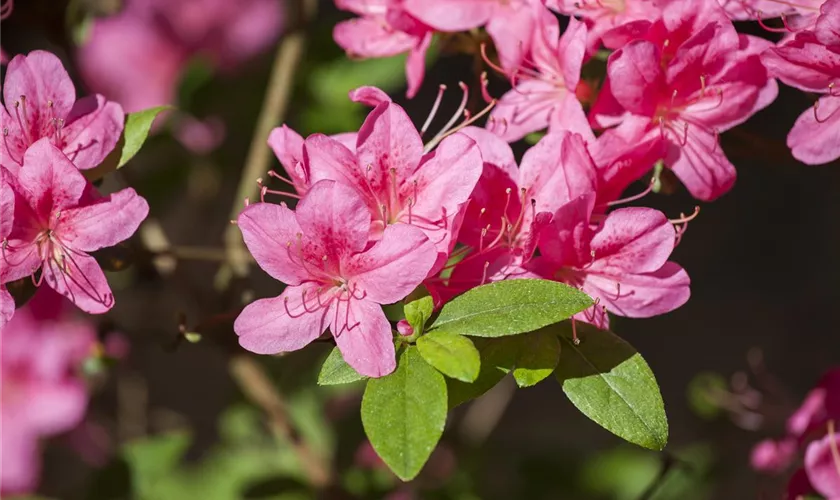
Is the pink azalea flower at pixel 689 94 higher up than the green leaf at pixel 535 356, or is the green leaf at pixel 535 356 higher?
the pink azalea flower at pixel 689 94

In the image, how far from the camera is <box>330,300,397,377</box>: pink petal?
809 mm

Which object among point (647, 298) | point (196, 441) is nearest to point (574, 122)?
point (647, 298)

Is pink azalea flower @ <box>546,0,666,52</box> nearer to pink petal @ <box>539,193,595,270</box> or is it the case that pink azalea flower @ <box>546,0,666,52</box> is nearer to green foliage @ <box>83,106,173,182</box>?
pink petal @ <box>539,193,595,270</box>

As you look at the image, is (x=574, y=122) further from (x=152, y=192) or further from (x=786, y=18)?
(x=152, y=192)

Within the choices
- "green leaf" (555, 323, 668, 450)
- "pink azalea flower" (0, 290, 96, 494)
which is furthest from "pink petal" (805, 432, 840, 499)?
"pink azalea flower" (0, 290, 96, 494)

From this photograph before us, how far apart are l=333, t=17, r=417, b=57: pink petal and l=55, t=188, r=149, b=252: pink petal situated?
351 millimetres

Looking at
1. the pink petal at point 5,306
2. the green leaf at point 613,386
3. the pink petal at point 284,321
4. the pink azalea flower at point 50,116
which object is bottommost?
the green leaf at point 613,386

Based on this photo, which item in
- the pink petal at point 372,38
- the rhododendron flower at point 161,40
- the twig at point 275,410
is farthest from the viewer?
the rhododendron flower at point 161,40

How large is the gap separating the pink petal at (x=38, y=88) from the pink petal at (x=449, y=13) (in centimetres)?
35

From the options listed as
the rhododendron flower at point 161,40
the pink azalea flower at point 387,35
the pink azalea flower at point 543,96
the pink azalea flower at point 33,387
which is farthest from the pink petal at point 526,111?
the rhododendron flower at point 161,40

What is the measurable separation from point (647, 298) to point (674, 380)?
5.90ft

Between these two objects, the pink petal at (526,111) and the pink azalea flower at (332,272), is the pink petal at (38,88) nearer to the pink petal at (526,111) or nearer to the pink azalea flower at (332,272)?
the pink azalea flower at (332,272)

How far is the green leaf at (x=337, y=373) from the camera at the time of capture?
32.3 inches

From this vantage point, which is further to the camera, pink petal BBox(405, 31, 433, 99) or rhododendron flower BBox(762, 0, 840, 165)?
pink petal BBox(405, 31, 433, 99)
